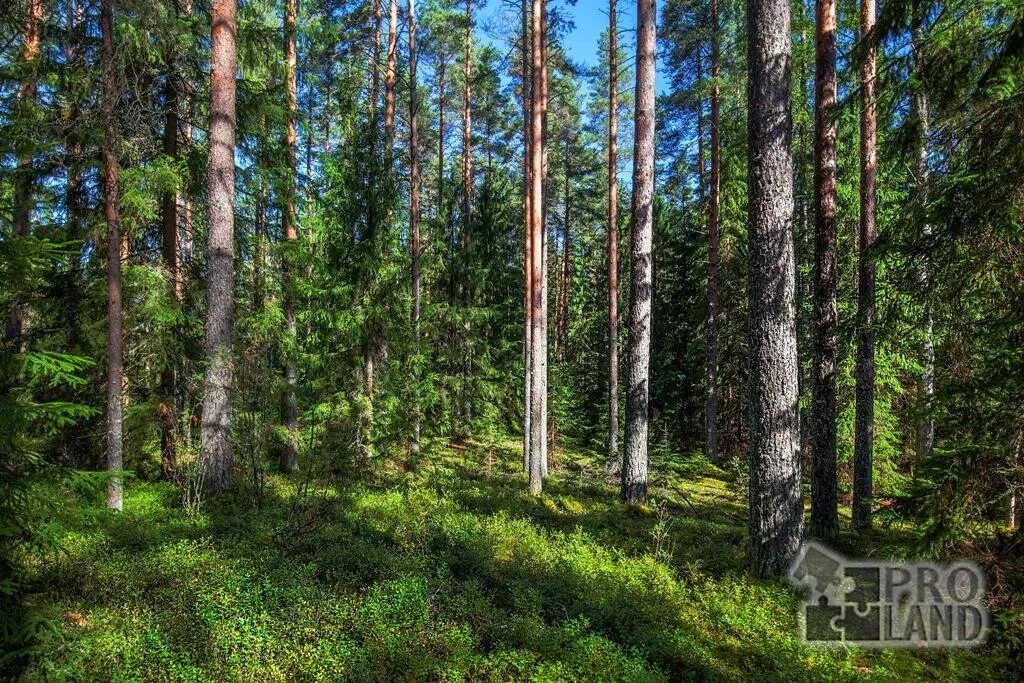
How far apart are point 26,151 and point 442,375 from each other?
11991mm

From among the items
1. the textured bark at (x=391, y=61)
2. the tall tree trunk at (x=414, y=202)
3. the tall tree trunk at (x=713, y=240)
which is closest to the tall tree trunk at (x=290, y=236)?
the textured bark at (x=391, y=61)

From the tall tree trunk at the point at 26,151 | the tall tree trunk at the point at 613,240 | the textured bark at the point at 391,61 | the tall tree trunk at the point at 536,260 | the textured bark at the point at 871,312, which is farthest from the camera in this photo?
the tall tree trunk at the point at 613,240

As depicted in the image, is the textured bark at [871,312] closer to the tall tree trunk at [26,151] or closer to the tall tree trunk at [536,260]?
the tall tree trunk at [536,260]

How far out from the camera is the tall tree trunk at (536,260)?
38.8 ft

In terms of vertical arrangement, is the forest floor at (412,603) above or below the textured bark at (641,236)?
below

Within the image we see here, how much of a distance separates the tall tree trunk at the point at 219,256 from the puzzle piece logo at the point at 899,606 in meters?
9.58

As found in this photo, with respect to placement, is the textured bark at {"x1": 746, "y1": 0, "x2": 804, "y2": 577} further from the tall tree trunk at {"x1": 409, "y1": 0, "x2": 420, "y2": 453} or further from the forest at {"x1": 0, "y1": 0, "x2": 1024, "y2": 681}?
the tall tree trunk at {"x1": 409, "y1": 0, "x2": 420, "y2": 453}

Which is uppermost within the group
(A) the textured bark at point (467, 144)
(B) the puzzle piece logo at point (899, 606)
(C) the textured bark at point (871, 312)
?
(A) the textured bark at point (467, 144)

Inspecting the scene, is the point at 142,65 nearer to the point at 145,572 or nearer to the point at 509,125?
the point at 145,572

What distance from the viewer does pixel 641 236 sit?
1017 cm

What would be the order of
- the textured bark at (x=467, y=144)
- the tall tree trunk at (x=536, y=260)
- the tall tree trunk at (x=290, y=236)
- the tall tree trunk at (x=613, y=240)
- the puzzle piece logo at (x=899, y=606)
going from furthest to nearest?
1. the textured bark at (x=467, y=144)
2. the tall tree trunk at (x=613, y=240)
3. the tall tree trunk at (x=536, y=260)
4. the tall tree trunk at (x=290, y=236)
5. the puzzle piece logo at (x=899, y=606)

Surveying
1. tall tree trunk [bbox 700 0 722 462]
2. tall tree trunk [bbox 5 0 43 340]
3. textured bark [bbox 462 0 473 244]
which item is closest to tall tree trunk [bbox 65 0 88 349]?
tall tree trunk [bbox 5 0 43 340]

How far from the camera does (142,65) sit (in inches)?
338

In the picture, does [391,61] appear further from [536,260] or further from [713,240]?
[713,240]
